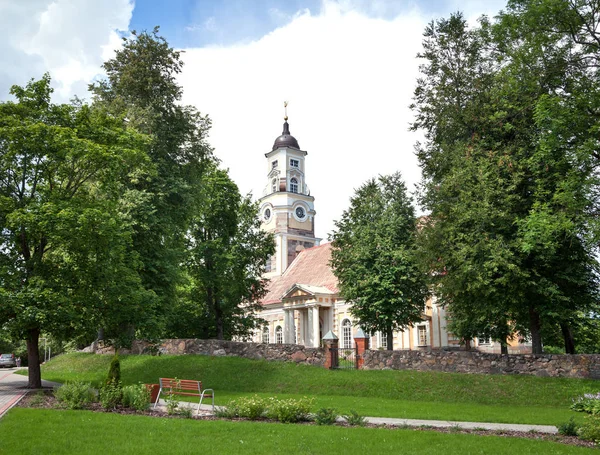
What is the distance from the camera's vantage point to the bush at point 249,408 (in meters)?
14.1

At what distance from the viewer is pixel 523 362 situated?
78.7 feet

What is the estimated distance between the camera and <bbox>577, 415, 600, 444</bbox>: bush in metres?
11.5

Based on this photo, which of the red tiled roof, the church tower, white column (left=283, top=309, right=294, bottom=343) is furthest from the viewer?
the church tower

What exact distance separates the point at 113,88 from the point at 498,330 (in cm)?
2454

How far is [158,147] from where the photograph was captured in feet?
99.6

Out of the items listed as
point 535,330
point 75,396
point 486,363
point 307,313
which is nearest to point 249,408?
point 75,396

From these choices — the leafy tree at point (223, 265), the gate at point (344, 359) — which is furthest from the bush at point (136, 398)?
the leafy tree at point (223, 265)

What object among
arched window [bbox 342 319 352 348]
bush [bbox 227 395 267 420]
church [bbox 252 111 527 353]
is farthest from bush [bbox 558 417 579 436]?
arched window [bbox 342 319 352 348]

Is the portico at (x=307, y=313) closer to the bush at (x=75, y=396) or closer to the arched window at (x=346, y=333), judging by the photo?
the arched window at (x=346, y=333)

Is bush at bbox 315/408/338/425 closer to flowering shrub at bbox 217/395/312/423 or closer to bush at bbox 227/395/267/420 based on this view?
flowering shrub at bbox 217/395/312/423

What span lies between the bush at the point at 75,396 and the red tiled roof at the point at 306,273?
35905mm

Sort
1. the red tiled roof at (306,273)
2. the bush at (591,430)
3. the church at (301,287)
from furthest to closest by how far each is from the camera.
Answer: the red tiled roof at (306,273)
the church at (301,287)
the bush at (591,430)

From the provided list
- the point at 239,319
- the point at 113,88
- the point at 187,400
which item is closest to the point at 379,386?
the point at 187,400

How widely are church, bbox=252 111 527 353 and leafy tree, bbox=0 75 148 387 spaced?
16.9 meters
